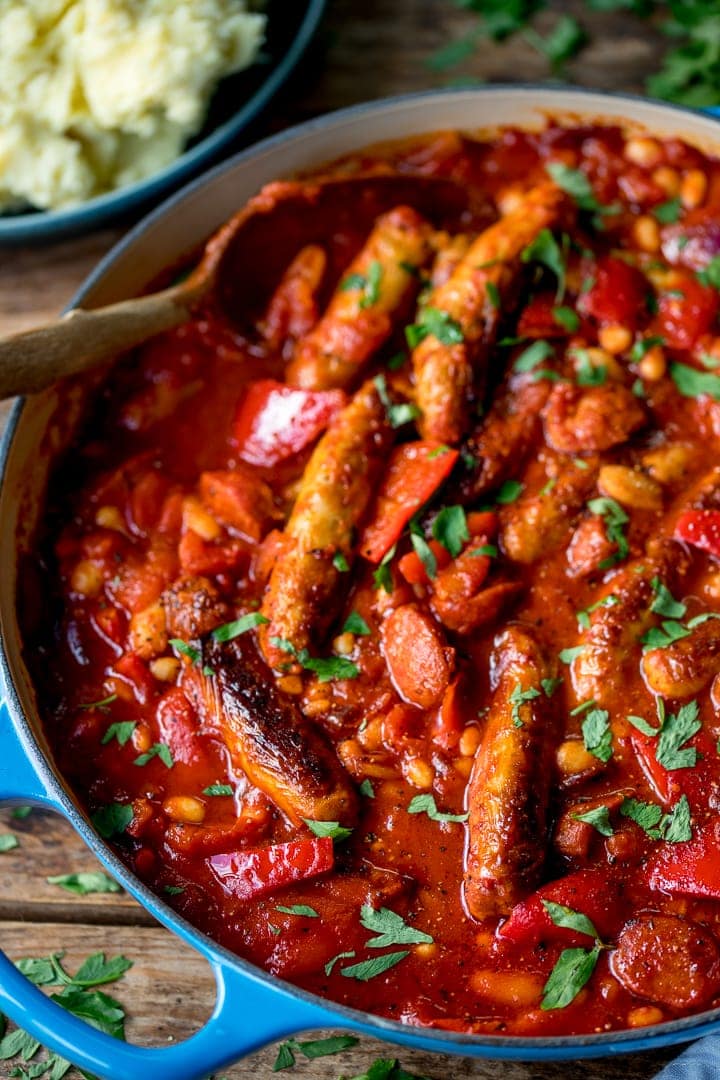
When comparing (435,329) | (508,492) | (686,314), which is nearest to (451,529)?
(508,492)

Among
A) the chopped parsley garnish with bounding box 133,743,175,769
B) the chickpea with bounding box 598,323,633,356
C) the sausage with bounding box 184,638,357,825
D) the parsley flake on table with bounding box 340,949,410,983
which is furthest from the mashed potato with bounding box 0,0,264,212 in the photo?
the parsley flake on table with bounding box 340,949,410,983

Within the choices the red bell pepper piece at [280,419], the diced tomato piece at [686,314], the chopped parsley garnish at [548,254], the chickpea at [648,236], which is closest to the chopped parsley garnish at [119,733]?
the red bell pepper piece at [280,419]

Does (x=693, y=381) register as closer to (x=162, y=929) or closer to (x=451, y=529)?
→ (x=451, y=529)

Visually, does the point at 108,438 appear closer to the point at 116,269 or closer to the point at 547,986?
the point at 116,269

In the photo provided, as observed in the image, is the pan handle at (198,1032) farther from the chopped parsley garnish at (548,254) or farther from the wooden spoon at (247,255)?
the chopped parsley garnish at (548,254)

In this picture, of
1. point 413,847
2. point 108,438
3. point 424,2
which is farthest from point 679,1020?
point 424,2

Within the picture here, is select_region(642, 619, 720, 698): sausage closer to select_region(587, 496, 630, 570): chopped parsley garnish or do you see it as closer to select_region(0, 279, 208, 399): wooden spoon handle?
select_region(587, 496, 630, 570): chopped parsley garnish
